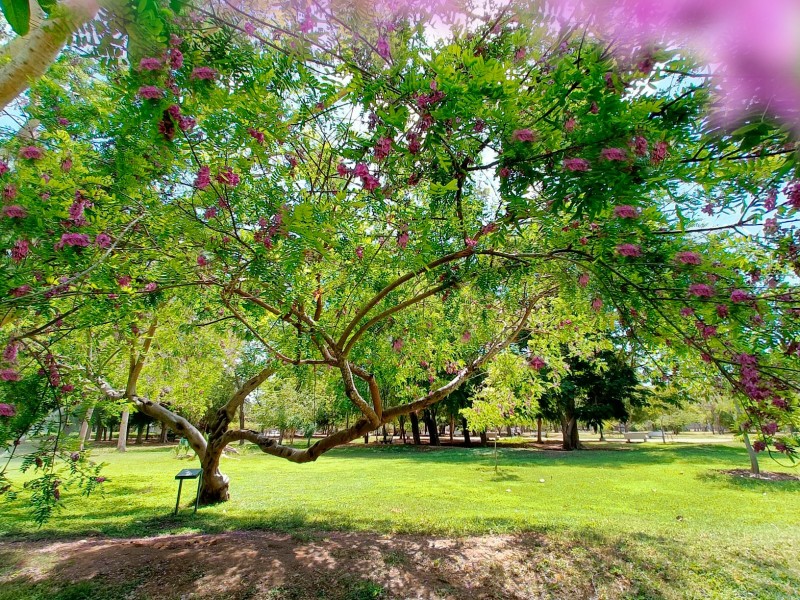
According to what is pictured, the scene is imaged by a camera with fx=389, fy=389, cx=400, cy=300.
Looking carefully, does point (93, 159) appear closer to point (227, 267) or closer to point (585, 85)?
point (227, 267)

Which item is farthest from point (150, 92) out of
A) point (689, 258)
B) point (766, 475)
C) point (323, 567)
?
point (766, 475)

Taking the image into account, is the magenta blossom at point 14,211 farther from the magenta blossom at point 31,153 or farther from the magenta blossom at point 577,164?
the magenta blossom at point 577,164

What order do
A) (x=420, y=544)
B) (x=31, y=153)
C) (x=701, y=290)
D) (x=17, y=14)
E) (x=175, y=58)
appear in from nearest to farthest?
(x=17, y=14) < (x=175, y=58) < (x=701, y=290) < (x=31, y=153) < (x=420, y=544)

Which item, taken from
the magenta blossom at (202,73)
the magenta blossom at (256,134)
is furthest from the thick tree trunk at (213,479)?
the magenta blossom at (202,73)

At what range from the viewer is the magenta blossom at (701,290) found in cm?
297

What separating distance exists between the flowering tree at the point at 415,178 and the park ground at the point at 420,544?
290 cm

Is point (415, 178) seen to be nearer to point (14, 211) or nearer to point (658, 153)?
point (658, 153)

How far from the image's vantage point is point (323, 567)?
5.09 meters

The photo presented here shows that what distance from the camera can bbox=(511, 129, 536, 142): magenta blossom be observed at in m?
2.42

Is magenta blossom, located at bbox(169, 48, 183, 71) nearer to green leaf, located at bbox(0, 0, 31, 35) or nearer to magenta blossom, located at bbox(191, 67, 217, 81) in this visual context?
magenta blossom, located at bbox(191, 67, 217, 81)

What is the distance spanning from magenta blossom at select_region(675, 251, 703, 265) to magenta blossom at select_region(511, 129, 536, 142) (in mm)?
1763

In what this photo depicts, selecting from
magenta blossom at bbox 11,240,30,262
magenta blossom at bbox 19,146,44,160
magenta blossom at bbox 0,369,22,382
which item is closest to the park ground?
magenta blossom at bbox 0,369,22,382

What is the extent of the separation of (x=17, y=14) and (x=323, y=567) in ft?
19.5

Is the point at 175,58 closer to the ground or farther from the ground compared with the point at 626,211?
farther from the ground
